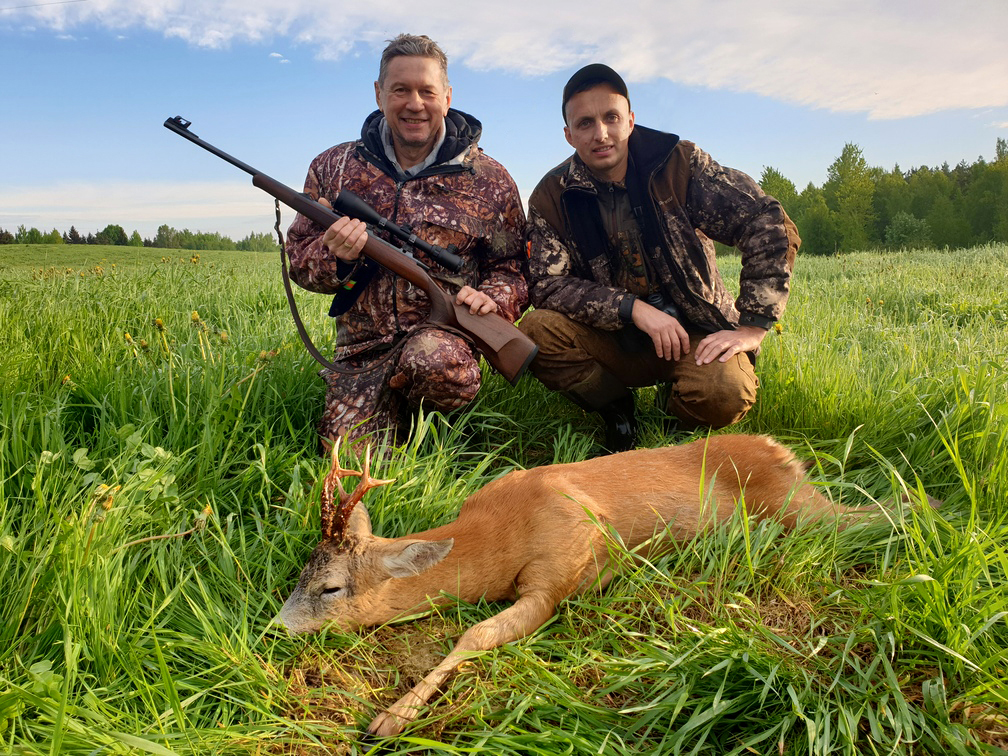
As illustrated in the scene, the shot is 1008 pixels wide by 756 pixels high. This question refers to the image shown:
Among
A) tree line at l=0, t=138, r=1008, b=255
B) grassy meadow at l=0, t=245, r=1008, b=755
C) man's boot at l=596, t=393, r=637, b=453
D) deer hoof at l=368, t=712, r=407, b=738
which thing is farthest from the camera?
tree line at l=0, t=138, r=1008, b=255

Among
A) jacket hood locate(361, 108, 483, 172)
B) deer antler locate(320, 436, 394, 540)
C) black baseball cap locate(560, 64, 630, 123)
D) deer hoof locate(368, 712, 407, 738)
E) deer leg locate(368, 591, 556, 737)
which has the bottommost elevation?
deer hoof locate(368, 712, 407, 738)

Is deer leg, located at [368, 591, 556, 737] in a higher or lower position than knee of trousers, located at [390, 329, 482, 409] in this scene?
lower

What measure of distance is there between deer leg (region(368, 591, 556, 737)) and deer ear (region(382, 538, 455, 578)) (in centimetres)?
33

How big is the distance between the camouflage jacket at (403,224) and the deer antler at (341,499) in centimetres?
252

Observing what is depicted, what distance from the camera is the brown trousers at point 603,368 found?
16.2 ft

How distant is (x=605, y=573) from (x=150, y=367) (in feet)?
11.1

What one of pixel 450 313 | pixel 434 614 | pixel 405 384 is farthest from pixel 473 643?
pixel 450 313

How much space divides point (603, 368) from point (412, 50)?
274 cm

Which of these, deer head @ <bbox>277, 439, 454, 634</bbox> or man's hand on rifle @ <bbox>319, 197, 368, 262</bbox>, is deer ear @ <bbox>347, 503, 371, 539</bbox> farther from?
man's hand on rifle @ <bbox>319, 197, 368, 262</bbox>

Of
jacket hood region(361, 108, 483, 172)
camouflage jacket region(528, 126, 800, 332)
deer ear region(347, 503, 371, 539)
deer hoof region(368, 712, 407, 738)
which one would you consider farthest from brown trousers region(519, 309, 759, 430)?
deer hoof region(368, 712, 407, 738)

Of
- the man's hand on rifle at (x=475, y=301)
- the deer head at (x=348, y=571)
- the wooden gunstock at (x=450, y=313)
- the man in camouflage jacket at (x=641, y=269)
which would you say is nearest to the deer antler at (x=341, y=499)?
the deer head at (x=348, y=571)

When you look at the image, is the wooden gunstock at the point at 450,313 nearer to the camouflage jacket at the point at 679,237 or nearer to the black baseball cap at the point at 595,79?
the camouflage jacket at the point at 679,237

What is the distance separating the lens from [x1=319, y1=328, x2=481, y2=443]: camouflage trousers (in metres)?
4.77

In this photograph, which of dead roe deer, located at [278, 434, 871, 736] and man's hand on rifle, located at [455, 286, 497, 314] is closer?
dead roe deer, located at [278, 434, 871, 736]
